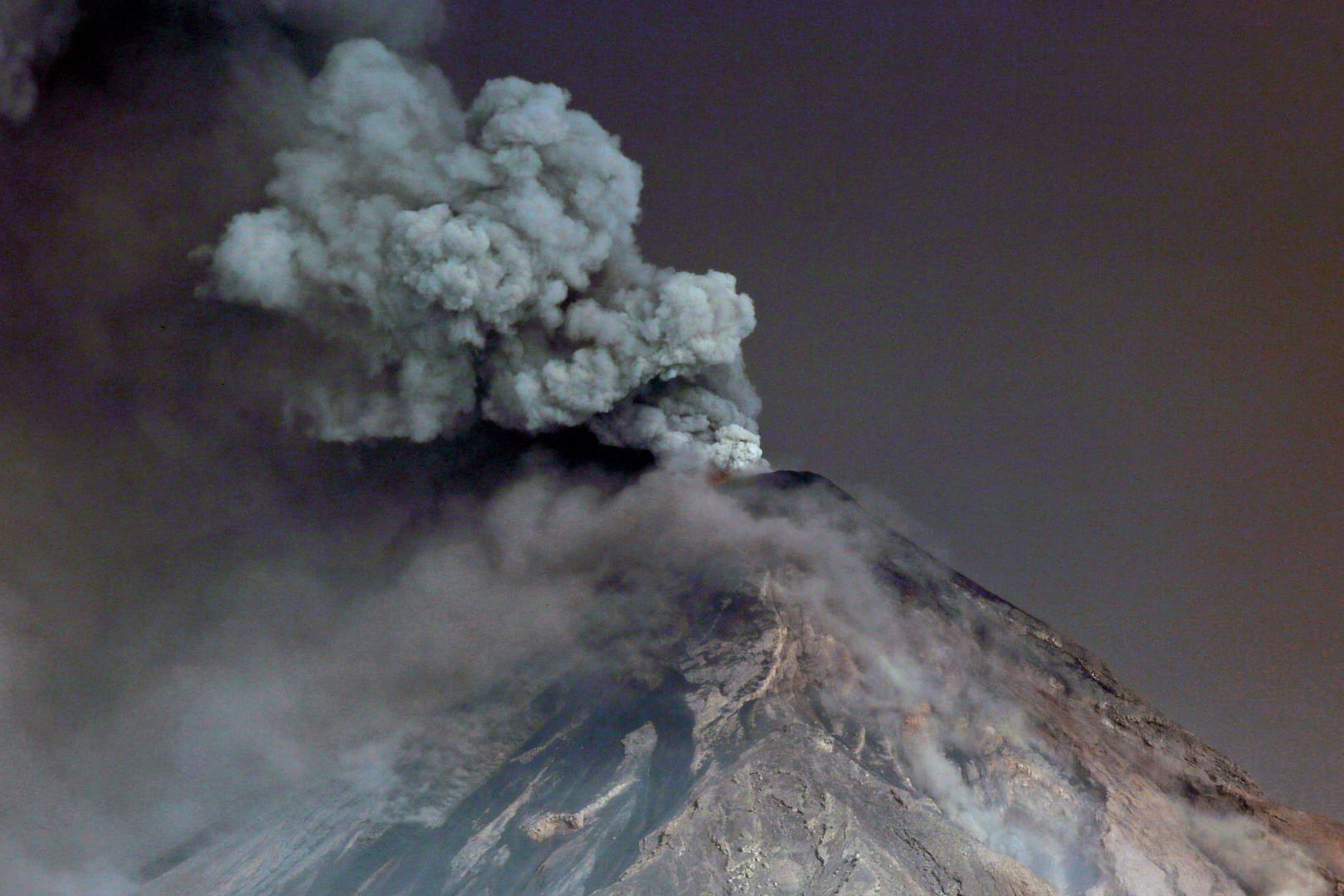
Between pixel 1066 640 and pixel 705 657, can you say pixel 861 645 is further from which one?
pixel 1066 640

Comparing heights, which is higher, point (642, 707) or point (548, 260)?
point (548, 260)

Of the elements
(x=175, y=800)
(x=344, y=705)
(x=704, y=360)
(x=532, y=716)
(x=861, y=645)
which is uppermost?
(x=704, y=360)

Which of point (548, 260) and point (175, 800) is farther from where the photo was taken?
point (175, 800)

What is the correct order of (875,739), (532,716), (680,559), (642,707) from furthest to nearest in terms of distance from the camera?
1. (680,559)
2. (532,716)
3. (642,707)
4. (875,739)

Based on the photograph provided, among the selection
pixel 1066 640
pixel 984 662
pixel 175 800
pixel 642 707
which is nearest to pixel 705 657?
pixel 642 707

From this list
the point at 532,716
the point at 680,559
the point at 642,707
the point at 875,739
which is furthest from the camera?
the point at 680,559

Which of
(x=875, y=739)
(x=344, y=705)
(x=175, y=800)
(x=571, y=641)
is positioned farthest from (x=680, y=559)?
(x=175, y=800)

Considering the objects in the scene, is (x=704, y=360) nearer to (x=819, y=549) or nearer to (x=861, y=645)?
(x=819, y=549)
